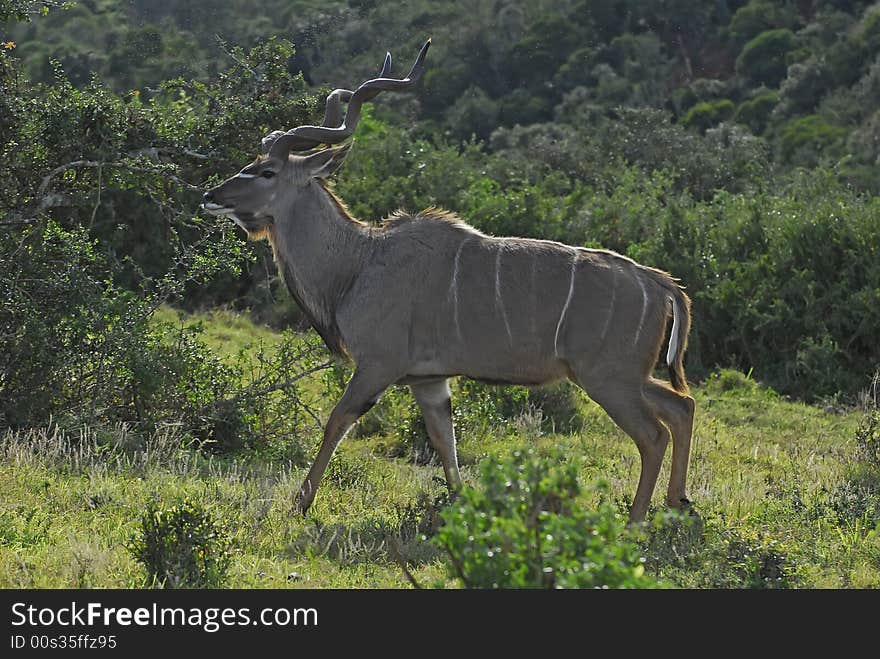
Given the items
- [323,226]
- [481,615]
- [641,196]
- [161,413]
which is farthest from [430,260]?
[641,196]

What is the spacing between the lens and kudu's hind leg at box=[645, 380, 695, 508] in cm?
641

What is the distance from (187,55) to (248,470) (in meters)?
13.6

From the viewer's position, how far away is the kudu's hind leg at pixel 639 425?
20.4 ft

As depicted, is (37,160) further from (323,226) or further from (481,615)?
(481,615)

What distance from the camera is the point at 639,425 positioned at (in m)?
6.24

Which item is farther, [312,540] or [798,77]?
[798,77]

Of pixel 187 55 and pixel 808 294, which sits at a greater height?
pixel 187 55

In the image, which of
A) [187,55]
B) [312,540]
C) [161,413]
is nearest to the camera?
[312,540]

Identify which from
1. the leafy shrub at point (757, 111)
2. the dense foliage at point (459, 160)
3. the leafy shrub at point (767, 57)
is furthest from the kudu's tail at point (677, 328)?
the leafy shrub at point (767, 57)

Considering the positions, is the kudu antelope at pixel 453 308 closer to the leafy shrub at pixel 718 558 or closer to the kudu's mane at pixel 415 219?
the kudu's mane at pixel 415 219

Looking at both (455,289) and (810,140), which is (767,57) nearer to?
(810,140)

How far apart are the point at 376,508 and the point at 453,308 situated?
3.59ft

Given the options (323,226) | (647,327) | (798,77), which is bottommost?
(798,77)

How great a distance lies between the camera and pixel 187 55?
19672mm
